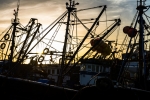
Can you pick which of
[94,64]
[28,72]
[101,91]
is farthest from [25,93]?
[94,64]

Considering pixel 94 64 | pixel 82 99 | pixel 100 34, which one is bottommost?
pixel 82 99

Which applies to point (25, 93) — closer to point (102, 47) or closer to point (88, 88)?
point (88, 88)

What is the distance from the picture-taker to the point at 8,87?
11.2 m

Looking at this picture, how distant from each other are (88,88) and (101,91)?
2.30 feet

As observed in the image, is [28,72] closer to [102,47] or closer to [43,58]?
[43,58]

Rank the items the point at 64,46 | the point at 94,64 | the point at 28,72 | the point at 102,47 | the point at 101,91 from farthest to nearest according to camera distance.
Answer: the point at 94,64
the point at 28,72
the point at 102,47
the point at 64,46
the point at 101,91

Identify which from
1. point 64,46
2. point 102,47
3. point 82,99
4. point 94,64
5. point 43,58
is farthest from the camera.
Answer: point 94,64

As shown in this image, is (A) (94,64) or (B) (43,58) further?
(A) (94,64)

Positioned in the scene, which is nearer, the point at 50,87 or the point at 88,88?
the point at 88,88

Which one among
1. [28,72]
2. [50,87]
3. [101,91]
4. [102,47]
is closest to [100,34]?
[102,47]

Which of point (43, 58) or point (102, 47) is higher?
point (102, 47)

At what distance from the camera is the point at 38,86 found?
10.8 metres

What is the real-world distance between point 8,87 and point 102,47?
14.8 m

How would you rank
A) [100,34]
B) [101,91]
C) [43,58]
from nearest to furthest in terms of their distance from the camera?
[101,91]
[100,34]
[43,58]
